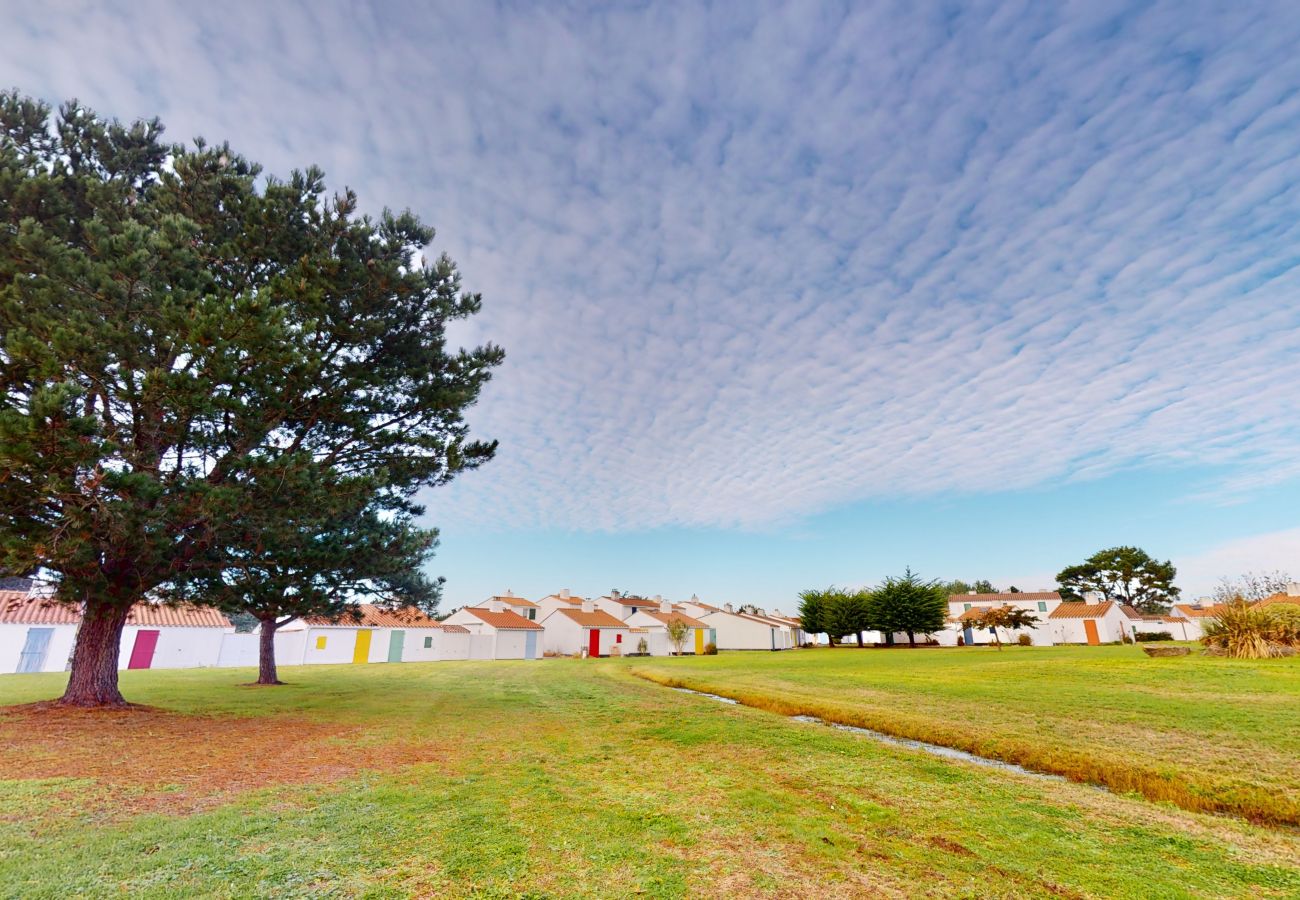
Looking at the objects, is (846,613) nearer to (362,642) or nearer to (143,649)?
(362,642)

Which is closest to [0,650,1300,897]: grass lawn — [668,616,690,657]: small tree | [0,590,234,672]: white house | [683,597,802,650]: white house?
[0,590,234,672]: white house

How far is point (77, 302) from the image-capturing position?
1047cm

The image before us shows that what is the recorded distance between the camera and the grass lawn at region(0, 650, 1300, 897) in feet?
13.9

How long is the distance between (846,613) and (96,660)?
2187 inches

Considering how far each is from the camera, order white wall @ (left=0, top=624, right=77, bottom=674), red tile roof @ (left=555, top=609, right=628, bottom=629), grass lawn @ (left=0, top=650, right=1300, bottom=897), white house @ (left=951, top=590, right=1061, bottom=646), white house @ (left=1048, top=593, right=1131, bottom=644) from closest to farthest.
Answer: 1. grass lawn @ (left=0, top=650, right=1300, bottom=897)
2. white wall @ (left=0, top=624, right=77, bottom=674)
3. red tile roof @ (left=555, top=609, right=628, bottom=629)
4. white house @ (left=1048, top=593, right=1131, bottom=644)
5. white house @ (left=951, top=590, right=1061, bottom=646)

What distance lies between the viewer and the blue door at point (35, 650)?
28.0 m

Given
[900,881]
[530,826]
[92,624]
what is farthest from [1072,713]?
[92,624]

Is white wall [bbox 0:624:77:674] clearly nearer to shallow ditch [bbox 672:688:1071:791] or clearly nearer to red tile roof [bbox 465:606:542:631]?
red tile roof [bbox 465:606:542:631]

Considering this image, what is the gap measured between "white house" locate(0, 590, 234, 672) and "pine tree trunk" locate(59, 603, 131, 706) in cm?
1079

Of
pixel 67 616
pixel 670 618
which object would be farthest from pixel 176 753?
pixel 670 618

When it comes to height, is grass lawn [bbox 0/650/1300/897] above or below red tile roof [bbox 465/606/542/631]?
below

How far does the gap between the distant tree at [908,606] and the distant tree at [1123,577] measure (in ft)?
124

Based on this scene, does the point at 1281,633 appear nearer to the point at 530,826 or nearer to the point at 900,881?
the point at 900,881

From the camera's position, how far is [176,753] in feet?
29.5
